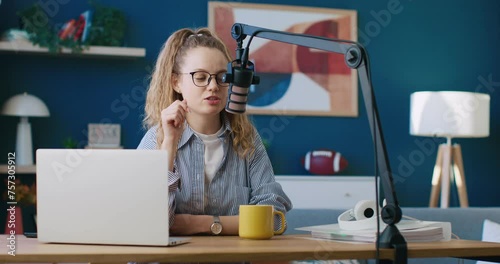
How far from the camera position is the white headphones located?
1.77 meters

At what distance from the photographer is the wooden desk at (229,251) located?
1.40m

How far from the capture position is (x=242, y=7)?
512 centimetres

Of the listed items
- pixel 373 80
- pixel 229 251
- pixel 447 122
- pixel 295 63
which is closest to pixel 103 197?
pixel 229 251

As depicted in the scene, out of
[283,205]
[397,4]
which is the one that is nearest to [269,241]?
[283,205]

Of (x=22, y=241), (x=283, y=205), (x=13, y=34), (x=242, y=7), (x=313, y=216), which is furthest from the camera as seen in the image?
(x=242, y=7)

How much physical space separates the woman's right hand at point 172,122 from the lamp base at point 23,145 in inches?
111

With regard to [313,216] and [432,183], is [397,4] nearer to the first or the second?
[432,183]

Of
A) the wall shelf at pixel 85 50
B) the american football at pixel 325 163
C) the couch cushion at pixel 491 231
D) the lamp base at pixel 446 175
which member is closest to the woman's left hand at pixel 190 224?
the couch cushion at pixel 491 231

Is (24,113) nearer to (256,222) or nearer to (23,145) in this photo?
(23,145)

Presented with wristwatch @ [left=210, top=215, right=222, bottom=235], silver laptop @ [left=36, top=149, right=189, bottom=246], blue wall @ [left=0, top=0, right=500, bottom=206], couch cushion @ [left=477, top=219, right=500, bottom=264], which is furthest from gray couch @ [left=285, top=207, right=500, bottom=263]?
silver laptop @ [left=36, top=149, right=189, bottom=246]

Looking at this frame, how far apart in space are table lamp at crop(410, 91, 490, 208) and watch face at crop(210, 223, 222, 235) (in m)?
3.23

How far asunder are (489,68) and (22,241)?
15.5ft

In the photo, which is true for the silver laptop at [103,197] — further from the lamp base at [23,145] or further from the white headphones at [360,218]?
the lamp base at [23,145]

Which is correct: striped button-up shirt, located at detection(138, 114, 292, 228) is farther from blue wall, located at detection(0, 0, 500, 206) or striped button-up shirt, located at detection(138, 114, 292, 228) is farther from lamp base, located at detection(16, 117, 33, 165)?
blue wall, located at detection(0, 0, 500, 206)
